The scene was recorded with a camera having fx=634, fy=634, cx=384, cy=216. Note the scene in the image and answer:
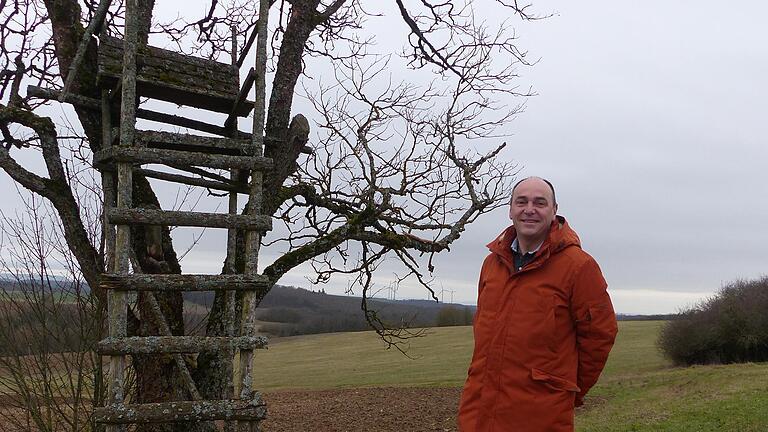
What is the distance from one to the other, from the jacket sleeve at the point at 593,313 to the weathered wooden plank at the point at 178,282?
205 centimetres

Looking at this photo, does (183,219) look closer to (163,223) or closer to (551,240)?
(163,223)

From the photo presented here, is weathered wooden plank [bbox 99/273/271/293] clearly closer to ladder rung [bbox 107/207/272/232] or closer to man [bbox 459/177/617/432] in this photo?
ladder rung [bbox 107/207/272/232]

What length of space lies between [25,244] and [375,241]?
13.2 feet

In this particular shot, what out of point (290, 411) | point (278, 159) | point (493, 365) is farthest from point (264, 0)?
point (290, 411)

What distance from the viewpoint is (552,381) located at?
130 inches

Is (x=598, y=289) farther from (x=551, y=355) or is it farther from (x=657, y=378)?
(x=657, y=378)

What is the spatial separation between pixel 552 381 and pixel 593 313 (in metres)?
0.41

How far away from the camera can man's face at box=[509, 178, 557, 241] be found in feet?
11.4

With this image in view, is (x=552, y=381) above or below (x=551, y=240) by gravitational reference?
below

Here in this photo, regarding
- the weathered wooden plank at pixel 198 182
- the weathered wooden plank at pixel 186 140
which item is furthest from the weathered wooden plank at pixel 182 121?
the weathered wooden plank at pixel 186 140

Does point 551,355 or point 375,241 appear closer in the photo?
point 551,355

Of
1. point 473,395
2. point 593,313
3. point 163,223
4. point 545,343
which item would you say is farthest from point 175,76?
point 593,313

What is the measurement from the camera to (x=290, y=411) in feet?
44.4

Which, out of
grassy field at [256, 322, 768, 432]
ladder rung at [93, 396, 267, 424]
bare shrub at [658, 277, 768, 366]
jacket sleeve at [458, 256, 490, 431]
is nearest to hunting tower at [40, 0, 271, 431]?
ladder rung at [93, 396, 267, 424]
